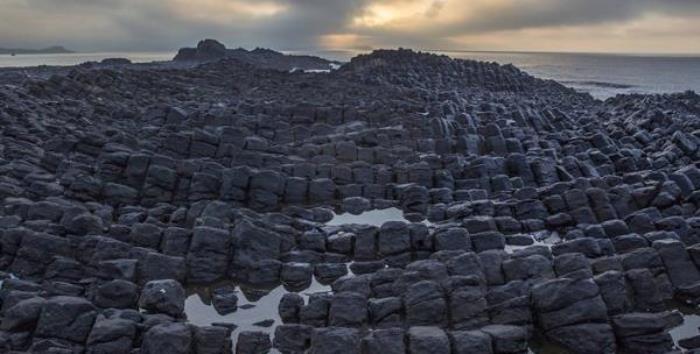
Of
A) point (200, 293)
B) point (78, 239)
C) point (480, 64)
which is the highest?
point (480, 64)

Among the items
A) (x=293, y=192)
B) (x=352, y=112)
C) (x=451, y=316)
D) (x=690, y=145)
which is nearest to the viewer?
(x=451, y=316)

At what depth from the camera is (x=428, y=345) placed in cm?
850

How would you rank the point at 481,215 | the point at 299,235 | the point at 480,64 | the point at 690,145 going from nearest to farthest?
1. the point at 299,235
2. the point at 481,215
3. the point at 690,145
4. the point at 480,64

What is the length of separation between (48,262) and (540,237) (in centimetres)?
1112

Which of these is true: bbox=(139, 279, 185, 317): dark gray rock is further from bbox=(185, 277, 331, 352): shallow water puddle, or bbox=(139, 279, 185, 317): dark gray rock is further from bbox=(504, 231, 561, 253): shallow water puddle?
bbox=(504, 231, 561, 253): shallow water puddle

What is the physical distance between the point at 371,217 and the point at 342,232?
7.62 ft

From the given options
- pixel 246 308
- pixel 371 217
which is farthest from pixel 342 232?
pixel 246 308

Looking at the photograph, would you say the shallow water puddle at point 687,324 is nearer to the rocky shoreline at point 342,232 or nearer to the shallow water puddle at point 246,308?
the rocky shoreline at point 342,232

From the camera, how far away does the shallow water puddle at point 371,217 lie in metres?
14.9

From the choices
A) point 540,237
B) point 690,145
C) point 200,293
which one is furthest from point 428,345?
point 690,145

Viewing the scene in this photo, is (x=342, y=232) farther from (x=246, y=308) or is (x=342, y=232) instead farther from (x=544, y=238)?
(x=544, y=238)

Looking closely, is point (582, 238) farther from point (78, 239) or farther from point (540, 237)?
point (78, 239)

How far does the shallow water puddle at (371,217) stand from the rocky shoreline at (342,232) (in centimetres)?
19

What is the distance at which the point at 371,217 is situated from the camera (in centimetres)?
1537
